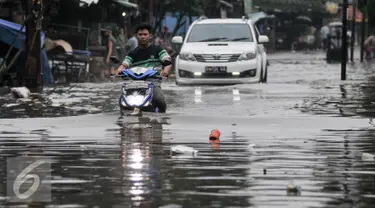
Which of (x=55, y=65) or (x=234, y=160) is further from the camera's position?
(x=55, y=65)

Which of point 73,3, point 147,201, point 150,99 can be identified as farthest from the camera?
point 73,3

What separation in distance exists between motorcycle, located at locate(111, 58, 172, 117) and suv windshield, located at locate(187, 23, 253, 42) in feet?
38.7

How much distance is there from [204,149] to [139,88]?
13.6 ft

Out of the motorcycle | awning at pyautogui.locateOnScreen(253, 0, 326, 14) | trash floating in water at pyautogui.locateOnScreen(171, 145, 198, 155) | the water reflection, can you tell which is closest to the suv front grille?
the motorcycle

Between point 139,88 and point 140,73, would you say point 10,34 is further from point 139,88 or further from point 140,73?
point 139,88

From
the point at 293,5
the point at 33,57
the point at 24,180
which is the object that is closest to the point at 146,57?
the point at 24,180

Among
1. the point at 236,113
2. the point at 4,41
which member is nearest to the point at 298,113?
the point at 236,113

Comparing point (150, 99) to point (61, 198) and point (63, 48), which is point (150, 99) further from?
point (63, 48)

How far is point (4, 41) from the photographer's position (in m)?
27.8

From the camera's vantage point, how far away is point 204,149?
12523mm

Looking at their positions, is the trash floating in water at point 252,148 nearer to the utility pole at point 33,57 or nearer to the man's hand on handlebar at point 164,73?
the man's hand on handlebar at point 164,73

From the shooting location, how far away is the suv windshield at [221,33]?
93.6ft

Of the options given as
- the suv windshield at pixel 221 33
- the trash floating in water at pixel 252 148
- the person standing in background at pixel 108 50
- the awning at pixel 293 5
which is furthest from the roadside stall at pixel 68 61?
the awning at pixel 293 5

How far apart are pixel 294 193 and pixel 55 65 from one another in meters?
24.4
